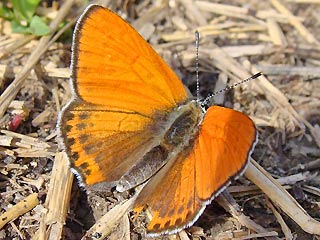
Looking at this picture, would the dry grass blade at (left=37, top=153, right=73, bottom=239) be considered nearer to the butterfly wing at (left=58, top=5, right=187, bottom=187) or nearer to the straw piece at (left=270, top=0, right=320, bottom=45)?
the butterfly wing at (left=58, top=5, right=187, bottom=187)

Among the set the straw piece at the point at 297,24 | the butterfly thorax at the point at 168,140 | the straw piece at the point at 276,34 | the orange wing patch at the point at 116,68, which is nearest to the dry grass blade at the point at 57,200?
the butterfly thorax at the point at 168,140

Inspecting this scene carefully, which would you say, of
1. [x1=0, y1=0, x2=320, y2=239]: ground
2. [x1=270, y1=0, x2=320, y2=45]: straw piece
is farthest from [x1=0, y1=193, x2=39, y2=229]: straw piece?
[x1=270, y1=0, x2=320, y2=45]: straw piece

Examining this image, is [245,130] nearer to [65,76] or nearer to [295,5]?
[65,76]

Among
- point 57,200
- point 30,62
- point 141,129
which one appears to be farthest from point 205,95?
point 57,200

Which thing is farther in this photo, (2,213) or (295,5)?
(295,5)

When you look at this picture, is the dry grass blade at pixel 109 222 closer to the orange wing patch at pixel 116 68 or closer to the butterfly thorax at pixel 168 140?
the butterfly thorax at pixel 168 140

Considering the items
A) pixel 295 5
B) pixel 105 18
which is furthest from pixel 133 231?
pixel 295 5

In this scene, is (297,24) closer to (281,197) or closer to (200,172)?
(281,197)
